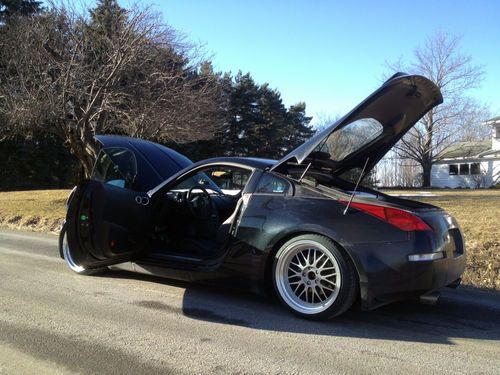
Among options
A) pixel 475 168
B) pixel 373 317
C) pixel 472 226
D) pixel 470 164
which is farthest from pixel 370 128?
pixel 470 164

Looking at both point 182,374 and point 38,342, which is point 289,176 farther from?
point 38,342

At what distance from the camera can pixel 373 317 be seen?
447cm

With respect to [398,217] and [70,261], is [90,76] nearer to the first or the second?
[70,261]

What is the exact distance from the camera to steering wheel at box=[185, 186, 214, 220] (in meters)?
5.69

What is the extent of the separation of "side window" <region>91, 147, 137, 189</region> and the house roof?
36985mm

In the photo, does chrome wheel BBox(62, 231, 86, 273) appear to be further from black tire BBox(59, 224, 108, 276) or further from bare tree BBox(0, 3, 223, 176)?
bare tree BBox(0, 3, 223, 176)

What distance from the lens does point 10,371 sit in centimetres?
331

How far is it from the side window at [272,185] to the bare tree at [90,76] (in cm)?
900

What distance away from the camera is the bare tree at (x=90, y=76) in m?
12.6

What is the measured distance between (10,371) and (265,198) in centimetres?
250

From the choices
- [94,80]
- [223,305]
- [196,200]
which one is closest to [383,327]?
[223,305]

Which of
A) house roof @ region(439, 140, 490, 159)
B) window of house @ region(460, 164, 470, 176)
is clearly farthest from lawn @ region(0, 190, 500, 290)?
house roof @ region(439, 140, 490, 159)

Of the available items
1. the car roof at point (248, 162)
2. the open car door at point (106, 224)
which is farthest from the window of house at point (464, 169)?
the open car door at point (106, 224)

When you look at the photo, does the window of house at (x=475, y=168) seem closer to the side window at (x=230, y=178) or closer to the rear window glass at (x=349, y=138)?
the side window at (x=230, y=178)
